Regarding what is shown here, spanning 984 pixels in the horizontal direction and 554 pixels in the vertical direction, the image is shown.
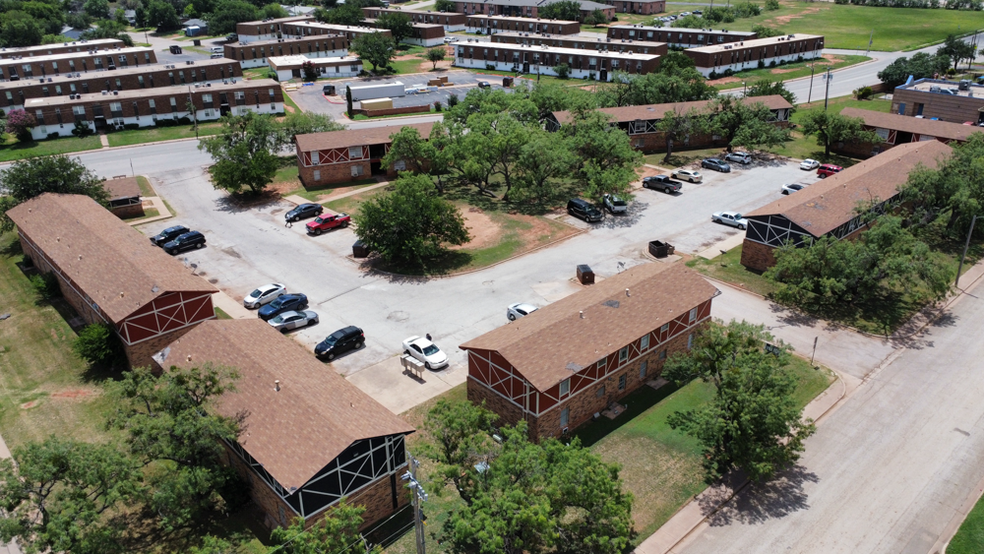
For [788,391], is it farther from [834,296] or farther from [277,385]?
[277,385]

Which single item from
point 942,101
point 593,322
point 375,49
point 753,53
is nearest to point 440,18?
point 375,49

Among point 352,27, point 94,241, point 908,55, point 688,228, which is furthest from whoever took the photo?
point 352,27

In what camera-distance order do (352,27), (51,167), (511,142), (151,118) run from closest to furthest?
(51,167), (511,142), (151,118), (352,27)

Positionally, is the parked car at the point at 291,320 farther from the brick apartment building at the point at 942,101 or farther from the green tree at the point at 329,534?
the brick apartment building at the point at 942,101

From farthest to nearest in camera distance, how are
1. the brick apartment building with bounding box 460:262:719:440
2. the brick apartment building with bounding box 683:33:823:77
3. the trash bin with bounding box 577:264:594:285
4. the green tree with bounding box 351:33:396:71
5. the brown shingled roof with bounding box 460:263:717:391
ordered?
the green tree with bounding box 351:33:396:71 < the brick apartment building with bounding box 683:33:823:77 < the trash bin with bounding box 577:264:594:285 < the brown shingled roof with bounding box 460:263:717:391 < the brick apartment building with bounding box 460:262:719:440

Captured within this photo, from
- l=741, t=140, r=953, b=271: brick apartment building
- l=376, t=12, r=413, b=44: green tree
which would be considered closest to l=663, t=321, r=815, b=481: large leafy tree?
l=741, t=140, r=953, b=271: brick apartment building

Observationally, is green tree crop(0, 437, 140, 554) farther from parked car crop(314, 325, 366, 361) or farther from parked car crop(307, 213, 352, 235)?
parked car crop(307, 213, 352, 235)

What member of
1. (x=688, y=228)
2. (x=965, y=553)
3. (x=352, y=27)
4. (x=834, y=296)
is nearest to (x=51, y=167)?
(x=688, y=228)
